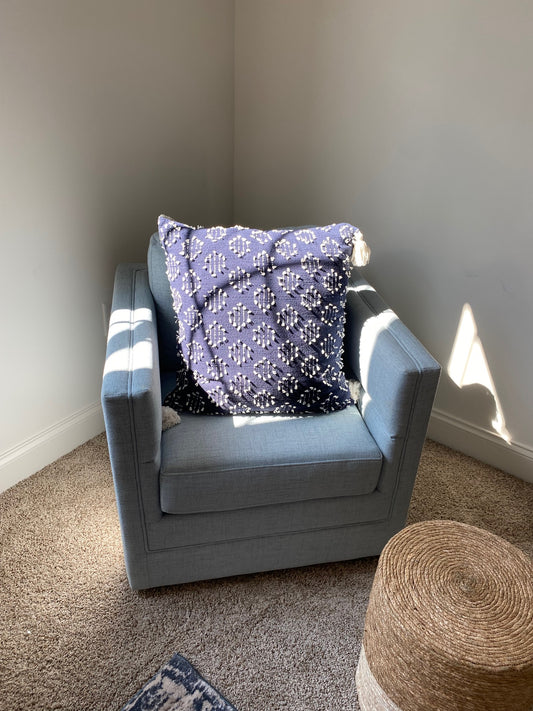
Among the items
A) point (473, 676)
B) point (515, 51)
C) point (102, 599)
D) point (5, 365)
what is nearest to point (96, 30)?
point (5, 365)

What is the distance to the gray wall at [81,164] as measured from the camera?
5.34ft

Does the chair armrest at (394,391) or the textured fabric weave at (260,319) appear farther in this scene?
the textured fabric weave at (260,319)

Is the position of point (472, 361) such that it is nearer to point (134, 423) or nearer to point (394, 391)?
point (394, 391)

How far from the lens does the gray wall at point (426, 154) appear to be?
1.72 m

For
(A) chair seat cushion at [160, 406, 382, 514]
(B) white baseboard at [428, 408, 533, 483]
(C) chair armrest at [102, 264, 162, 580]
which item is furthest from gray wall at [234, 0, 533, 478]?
(C) chair armrest at [102, 264, 162, 580]

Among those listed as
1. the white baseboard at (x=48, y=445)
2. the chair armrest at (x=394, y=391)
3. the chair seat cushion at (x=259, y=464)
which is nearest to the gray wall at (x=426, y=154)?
the chair armrest at (x=394, y=391)

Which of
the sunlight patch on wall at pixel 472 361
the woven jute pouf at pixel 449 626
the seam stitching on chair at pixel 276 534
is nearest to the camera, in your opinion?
the woven jute pouf at pixel 449 626

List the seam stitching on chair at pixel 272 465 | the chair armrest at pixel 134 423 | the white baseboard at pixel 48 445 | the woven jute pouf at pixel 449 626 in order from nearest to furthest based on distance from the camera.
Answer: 1. the woven jute pouf at pixel 449 626
2. the chair armrest at pixel 134 423
3. the seam stitching on chair at pixel 272 465
4. the white baseboard at pixel 48 445

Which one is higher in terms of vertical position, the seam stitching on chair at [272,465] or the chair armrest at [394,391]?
the chair armrest at [394,391]

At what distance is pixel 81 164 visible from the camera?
71.7 inches

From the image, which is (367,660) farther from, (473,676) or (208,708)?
(208,708)

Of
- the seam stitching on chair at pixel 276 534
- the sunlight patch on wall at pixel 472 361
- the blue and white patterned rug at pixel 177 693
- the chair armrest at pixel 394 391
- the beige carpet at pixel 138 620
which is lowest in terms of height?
the beige carpet at pixel 138 620

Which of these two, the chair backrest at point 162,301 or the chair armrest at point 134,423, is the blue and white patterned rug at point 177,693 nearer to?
the chair armrest at point 134,423

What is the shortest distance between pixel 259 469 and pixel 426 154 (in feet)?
4.22
